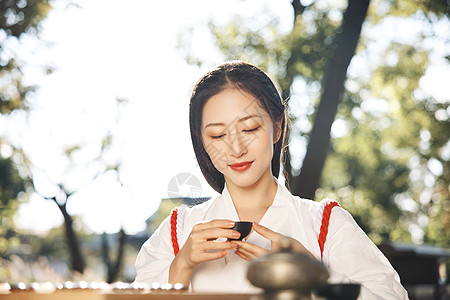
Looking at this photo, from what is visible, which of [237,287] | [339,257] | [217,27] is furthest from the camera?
[217,27]

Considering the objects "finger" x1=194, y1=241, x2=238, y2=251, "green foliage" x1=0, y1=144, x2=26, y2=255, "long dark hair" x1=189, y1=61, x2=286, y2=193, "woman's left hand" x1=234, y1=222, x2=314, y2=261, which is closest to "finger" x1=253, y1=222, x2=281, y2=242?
"woman's left hand" x1=234, y1=222, x2=314, y2=261

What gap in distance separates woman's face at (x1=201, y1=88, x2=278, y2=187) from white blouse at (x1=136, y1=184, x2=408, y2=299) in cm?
18

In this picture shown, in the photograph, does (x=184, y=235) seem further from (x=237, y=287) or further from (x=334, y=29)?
(x=334, y=29)

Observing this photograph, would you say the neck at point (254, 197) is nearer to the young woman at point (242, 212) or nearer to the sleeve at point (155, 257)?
the young woman at point (242, 212)

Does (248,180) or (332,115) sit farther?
(332,115)

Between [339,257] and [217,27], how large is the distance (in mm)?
9570

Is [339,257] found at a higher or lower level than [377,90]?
lower

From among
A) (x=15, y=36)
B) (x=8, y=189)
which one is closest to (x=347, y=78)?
(x=15, y=36)

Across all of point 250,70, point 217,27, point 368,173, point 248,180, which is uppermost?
point 217,27

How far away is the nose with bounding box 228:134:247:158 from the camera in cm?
193

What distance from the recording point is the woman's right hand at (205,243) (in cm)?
159

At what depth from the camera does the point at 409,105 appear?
1252cm

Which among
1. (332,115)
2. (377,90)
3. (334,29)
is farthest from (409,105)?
(332,115)

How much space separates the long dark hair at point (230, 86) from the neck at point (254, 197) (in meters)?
0.13
